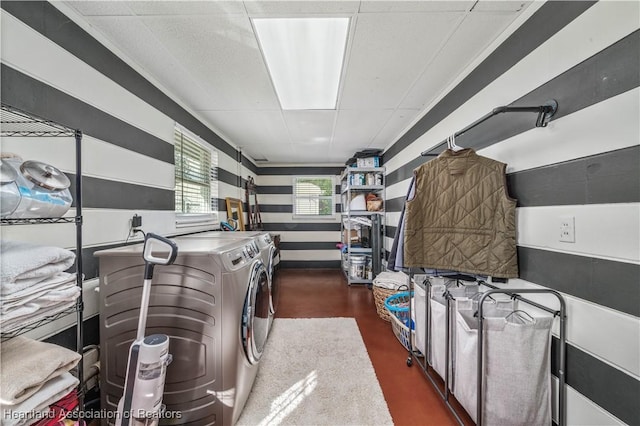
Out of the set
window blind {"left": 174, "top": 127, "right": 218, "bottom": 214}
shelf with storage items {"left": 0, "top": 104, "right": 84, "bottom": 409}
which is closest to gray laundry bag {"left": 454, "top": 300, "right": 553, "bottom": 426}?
shelf with storage items {"left": 0, "top": 104, "right": 84, "bottom": 409}

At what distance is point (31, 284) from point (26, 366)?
0.29 metres

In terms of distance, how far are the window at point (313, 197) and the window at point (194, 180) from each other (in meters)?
2.29

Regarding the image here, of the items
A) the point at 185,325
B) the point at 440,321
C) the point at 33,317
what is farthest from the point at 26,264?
the point at 440,321

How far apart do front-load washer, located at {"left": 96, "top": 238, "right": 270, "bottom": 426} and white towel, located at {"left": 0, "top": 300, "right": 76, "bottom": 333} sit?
0.32 meters

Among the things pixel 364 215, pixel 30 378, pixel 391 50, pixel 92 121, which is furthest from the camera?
pixel 364 215

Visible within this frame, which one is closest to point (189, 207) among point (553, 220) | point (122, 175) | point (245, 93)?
point (122, 175)

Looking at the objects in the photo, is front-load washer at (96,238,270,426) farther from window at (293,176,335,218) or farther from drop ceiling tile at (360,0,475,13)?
window at (293,176,335,218)

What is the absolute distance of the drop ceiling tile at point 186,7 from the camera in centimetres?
132

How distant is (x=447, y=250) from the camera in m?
1.64

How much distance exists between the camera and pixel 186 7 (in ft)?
4.42

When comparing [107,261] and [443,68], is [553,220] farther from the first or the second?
[107,261]

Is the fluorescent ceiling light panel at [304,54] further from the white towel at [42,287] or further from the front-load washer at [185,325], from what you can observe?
the white towel at [42,287]

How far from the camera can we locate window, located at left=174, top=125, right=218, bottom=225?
2486 millimetres

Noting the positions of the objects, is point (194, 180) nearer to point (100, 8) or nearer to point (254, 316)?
point (100, 8)
